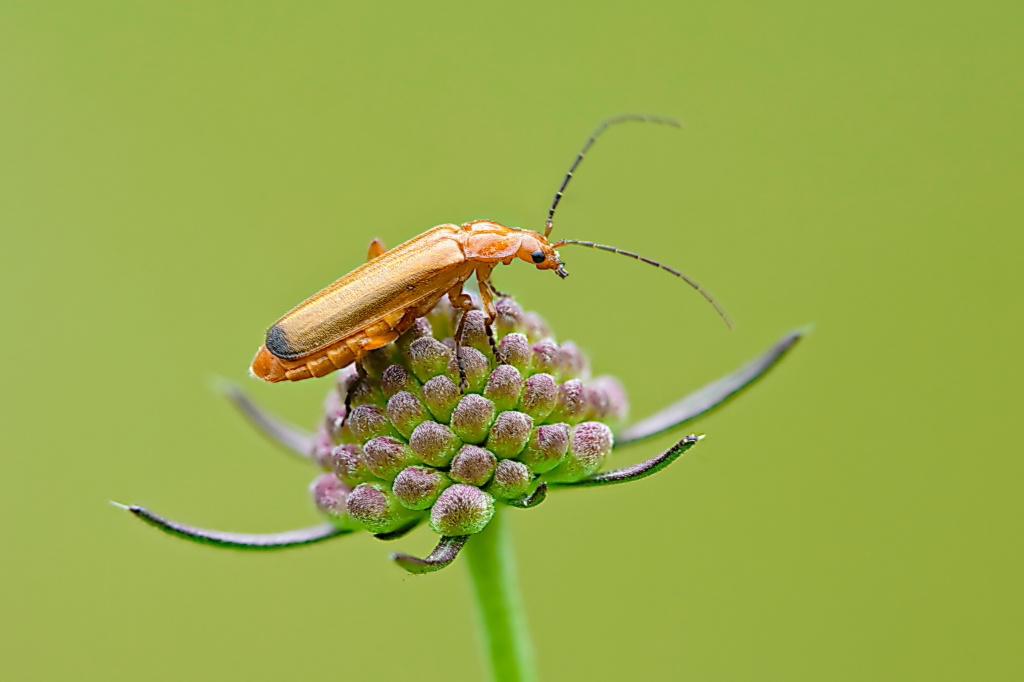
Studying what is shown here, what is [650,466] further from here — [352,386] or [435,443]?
[352,386]

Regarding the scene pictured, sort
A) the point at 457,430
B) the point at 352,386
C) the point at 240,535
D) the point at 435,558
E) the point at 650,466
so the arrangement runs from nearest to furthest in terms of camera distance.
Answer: the point at 650,466 → the point at 435,558 → the point at 240,535 → the point at 457,430 → the point at 352,386

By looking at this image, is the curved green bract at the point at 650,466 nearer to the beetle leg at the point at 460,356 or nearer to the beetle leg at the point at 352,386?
the beetle leg at the point at 460,356

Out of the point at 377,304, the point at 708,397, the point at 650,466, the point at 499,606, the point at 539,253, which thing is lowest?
the point at 499,606

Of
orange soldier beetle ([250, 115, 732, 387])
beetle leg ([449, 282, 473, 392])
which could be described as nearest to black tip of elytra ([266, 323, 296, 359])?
orange soldier beetle ([250, 115, 732, 387])

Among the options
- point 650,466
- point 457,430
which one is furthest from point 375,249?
point 650,466

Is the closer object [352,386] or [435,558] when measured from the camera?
[435,558]

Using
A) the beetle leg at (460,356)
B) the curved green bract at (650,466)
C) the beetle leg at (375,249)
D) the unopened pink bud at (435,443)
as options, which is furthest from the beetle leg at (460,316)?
the curved green bract at (650,466)

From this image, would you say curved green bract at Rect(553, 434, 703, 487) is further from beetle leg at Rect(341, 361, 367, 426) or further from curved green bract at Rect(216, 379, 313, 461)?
curved green bract at Rect(216, 379, 313, 461)
